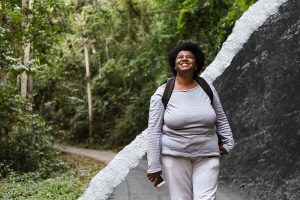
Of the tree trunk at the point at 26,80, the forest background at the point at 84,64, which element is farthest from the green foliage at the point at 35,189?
the tree trunk at the point at 26,80

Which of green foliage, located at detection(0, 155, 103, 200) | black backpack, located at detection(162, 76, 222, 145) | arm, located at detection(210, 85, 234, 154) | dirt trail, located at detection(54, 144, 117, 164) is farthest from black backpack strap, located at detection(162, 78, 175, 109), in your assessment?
dirt trail, located at detection(54, 144, 117, 164)

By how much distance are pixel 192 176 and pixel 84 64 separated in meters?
23.3

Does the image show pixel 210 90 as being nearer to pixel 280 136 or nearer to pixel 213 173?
pixel 213 173

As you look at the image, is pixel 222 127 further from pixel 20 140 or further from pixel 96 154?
pixel 96 154

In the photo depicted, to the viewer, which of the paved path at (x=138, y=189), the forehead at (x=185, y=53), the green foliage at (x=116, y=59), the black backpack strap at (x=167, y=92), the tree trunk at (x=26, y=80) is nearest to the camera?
the black backpack strap at (x=167, y=92)

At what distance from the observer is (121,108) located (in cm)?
2389

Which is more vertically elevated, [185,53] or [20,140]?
[185,53]

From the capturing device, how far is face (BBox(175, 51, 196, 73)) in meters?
3.27

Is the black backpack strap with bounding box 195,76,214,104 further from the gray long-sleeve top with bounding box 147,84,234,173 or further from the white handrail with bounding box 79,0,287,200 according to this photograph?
the white handrail with bounding box 79,0,287,200

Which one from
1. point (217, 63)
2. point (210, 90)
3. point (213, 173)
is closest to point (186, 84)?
point (210, 90)

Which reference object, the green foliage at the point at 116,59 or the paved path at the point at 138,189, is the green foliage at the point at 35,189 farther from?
the green foliage at the point at 116,59

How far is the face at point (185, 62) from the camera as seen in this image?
3.27m

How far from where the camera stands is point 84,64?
26.1 m

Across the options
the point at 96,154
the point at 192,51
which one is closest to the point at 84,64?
the point at 96,154
